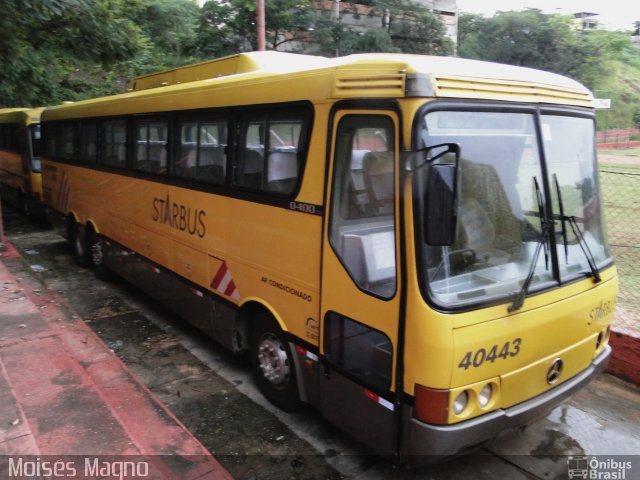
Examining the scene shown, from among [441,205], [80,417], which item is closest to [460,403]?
[441,205]

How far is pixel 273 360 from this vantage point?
4434mm

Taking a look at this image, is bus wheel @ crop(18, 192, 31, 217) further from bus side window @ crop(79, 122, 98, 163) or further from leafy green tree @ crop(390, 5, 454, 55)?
leafy green tree @ crop(390, 5, 454, 55)

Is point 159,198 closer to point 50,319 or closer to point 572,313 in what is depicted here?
point 50,319

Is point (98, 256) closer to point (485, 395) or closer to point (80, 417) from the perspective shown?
point (80, 417)

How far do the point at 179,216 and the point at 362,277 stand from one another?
2.99 m

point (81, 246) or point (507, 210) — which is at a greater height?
point (507, 210)

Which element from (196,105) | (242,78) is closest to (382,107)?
(242,78)

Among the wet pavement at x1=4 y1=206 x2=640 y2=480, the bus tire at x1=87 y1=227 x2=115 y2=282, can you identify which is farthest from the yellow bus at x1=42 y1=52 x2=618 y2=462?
the bus tire at x1=87 y1=227 x2=115 y2=282

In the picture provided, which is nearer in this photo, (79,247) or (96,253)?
(96,253)

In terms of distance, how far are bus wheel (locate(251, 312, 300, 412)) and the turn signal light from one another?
55.7 inches

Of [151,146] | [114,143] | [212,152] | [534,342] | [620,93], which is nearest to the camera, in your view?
[534,342]

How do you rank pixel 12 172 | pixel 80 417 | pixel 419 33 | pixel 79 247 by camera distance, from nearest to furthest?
pixel 80 417 < pixel 79 247 < pixel 12 172 < pixel 419 33

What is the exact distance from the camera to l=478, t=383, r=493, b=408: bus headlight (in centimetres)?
304

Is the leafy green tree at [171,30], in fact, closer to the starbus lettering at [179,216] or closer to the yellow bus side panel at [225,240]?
the yellow bus side panel at [225,240]
